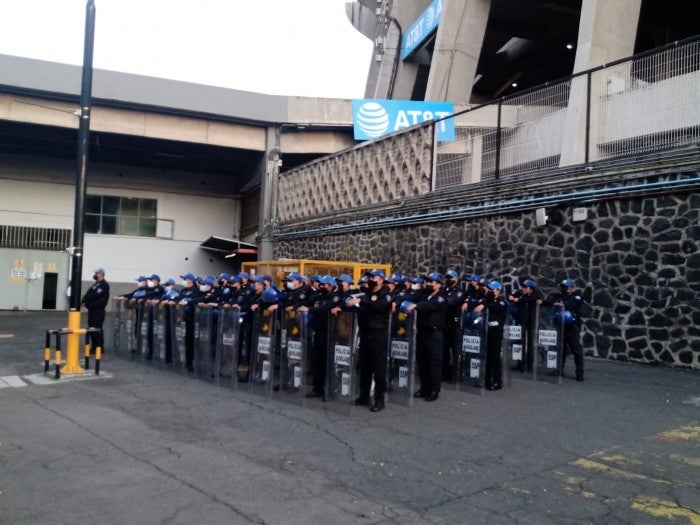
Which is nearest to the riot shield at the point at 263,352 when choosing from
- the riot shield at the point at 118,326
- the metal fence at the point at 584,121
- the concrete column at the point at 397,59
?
the riot shield at the point at 118,326

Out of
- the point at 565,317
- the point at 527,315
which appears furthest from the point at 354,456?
the point at 527,315

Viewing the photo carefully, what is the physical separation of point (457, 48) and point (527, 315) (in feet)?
53.0

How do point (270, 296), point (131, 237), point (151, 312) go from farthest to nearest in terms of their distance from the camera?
1. point (131, 237)
2. point (151, 312)
3. point (270, 296)

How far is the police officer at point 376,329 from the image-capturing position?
8031 millimetres

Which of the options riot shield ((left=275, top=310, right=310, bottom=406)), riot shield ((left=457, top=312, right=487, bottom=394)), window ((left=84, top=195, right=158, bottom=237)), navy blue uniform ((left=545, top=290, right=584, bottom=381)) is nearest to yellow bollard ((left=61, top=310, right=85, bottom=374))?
riot shield ((left=275, top=310, right=310, bottom=406))

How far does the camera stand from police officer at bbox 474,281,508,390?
945 centimetres

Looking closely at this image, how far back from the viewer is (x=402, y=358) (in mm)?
8641

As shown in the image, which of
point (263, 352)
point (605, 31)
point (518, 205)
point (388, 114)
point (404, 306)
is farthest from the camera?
point (388, 114)

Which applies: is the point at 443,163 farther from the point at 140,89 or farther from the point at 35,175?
the point at 35,175

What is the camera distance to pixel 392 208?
1759 centimetres

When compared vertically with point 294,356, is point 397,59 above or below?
above

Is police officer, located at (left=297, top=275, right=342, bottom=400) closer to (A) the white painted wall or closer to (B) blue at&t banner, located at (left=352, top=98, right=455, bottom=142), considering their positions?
(B) blue at&t banner, located at (left=352, top=98, right=455, bottom=142)

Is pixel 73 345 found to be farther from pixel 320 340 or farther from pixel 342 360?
pixel 342 360

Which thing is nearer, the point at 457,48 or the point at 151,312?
the point at 151,312
